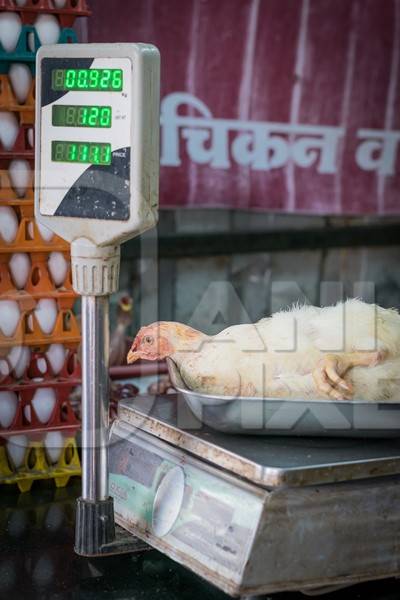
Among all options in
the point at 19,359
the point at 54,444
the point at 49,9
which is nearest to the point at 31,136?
the point at 49,9

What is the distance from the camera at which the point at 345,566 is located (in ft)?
7.89

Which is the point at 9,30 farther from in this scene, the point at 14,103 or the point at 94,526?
the point at 94,526

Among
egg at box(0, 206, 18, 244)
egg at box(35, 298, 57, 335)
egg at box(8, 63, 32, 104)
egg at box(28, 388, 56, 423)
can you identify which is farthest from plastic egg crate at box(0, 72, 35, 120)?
egg at box(28, 388, 56, 423)

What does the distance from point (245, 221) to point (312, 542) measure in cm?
329

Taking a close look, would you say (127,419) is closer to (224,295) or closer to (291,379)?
(291,379)

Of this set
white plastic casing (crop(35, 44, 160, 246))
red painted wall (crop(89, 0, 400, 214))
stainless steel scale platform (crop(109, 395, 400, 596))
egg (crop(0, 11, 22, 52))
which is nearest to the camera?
stainless steel scale platform (crop(109, 395, 400, 596))

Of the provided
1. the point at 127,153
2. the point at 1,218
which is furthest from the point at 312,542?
the point at 1,218

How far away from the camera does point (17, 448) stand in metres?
3.48

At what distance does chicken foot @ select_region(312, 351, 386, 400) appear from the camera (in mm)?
2486

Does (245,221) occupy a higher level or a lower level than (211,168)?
lower

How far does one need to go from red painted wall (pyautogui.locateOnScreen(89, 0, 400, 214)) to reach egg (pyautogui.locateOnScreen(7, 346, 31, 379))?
5.69ft

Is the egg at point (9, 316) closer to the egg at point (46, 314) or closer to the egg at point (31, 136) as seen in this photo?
the egg at point (46, 314)

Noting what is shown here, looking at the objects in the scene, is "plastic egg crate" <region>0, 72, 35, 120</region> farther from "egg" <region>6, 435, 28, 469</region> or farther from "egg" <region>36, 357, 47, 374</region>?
"egg" <region>6, 435, 28, 469</region>

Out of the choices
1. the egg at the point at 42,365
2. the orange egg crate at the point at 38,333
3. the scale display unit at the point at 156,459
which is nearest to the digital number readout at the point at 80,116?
the scale display unit at the point at 156,459
